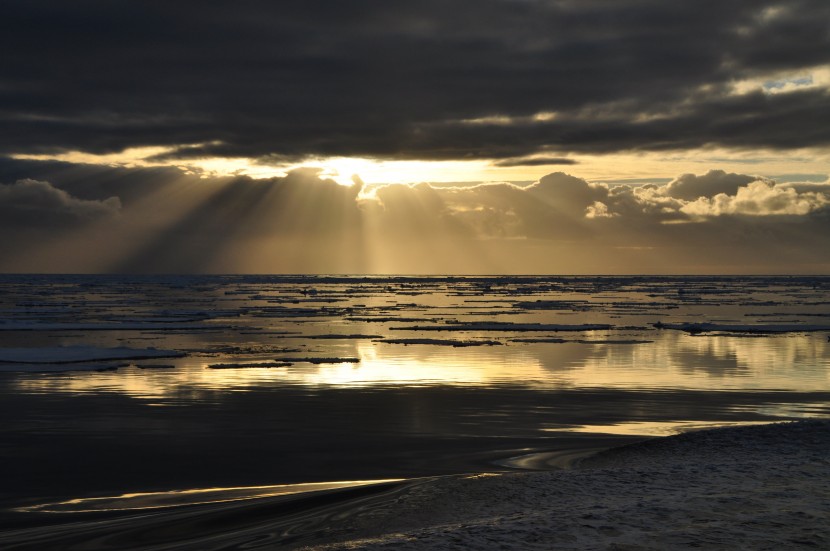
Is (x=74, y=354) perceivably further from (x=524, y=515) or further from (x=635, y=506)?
(x=635, y=506)

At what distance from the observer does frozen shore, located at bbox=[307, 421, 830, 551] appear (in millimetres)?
8094

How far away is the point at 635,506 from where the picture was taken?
940 centimetres

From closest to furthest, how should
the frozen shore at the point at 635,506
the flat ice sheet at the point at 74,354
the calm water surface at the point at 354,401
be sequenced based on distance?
1. the frozen shore at the point at 635,506
2. the calm water surface at the point at 354,401
3. the flat ice sheet at the point at 74,354

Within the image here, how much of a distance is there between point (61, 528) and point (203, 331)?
3399 centimetres

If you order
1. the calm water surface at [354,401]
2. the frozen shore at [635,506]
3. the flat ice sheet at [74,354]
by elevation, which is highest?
the flat ice sheet at [74,354]

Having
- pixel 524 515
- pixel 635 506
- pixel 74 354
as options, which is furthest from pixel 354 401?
pixel 74 354

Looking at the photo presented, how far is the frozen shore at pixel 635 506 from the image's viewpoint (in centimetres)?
809

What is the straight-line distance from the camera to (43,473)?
11.7 metres

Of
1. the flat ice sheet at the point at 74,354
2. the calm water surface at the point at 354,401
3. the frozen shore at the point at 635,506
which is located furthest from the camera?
the flat ice sheet at the point at 74,354

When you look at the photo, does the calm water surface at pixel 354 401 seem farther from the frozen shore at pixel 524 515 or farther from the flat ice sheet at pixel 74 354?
the frozen shore at pixel 524 515

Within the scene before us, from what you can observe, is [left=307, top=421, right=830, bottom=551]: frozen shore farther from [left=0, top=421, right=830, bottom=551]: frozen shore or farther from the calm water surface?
A: the calm water surface

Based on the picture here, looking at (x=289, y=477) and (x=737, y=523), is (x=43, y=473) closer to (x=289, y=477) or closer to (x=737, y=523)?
(x=289, y=477)

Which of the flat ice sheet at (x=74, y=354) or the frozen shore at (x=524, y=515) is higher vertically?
the flat ice sheet at (x=74, y=354)

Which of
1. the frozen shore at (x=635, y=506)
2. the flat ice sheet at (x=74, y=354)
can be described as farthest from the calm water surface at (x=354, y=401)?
the frozen shore at (x=635, y=506)
